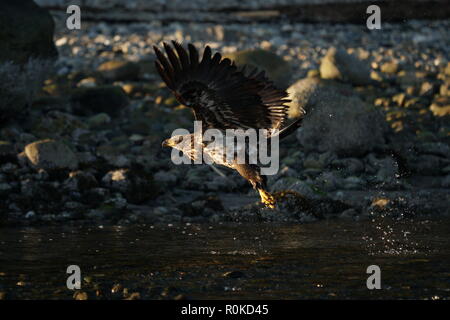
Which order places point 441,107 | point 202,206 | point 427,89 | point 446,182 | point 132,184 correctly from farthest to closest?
point 427,89 → point 441,107 → point 446,182 → point 132,184 → point 202,206

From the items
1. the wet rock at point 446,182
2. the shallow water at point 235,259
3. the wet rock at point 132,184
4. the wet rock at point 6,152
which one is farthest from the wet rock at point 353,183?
the wet rock at point 6,152

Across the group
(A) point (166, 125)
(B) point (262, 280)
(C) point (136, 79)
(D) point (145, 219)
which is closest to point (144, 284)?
(B) point (262, 280)

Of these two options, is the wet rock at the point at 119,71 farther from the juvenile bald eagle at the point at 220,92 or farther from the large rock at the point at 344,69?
the juvenile bald eagle at the point at 220,92

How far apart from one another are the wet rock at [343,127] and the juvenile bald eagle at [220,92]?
5638mm

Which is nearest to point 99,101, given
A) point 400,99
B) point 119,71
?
point 119,71

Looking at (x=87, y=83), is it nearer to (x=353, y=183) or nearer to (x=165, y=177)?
(x=165, y=177)

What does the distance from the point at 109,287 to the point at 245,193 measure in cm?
604

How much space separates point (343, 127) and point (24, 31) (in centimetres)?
657

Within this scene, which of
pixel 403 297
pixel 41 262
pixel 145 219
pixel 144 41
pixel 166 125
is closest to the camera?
pixel 403 297

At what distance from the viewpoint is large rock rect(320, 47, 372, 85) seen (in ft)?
67.2

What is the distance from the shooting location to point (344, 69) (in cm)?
2056

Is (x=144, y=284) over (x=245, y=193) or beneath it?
beneath

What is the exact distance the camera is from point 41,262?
9938 millimetres

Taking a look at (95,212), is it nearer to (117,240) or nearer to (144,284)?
(117,240)
